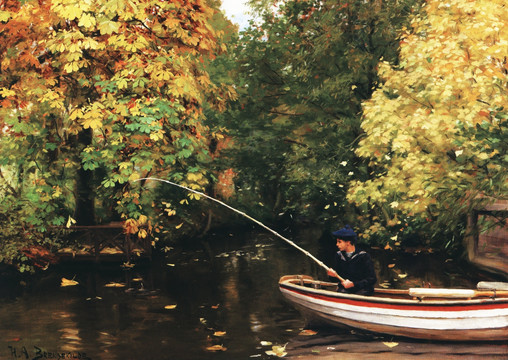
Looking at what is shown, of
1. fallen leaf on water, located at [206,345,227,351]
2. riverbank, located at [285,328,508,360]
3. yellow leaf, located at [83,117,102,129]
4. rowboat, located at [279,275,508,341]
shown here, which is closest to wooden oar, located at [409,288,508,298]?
rowboat, located at [279,275,508,341]

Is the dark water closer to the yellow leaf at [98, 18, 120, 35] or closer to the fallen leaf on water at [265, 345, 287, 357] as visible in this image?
the fallen leaf on water at [265, 345, 287, 357]

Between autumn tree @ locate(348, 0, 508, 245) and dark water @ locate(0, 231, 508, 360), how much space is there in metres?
3.19

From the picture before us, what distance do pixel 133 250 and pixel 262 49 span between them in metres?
11.5

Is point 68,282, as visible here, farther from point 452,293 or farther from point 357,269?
point 452,293

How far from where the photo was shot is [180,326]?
47.4 ft

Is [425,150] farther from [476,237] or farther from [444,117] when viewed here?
[476,237]

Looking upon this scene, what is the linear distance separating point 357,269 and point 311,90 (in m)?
16.6

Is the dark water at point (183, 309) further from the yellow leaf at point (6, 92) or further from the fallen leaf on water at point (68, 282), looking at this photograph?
the yellow leaf at point (6, 92)

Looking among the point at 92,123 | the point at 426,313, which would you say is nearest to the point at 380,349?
the point at 426,313

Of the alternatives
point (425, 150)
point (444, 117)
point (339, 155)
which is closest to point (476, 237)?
point (425, 150)

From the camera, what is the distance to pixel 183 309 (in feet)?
53.5

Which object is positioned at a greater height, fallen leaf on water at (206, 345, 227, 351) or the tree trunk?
the tree trunk

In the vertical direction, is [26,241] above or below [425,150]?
below
